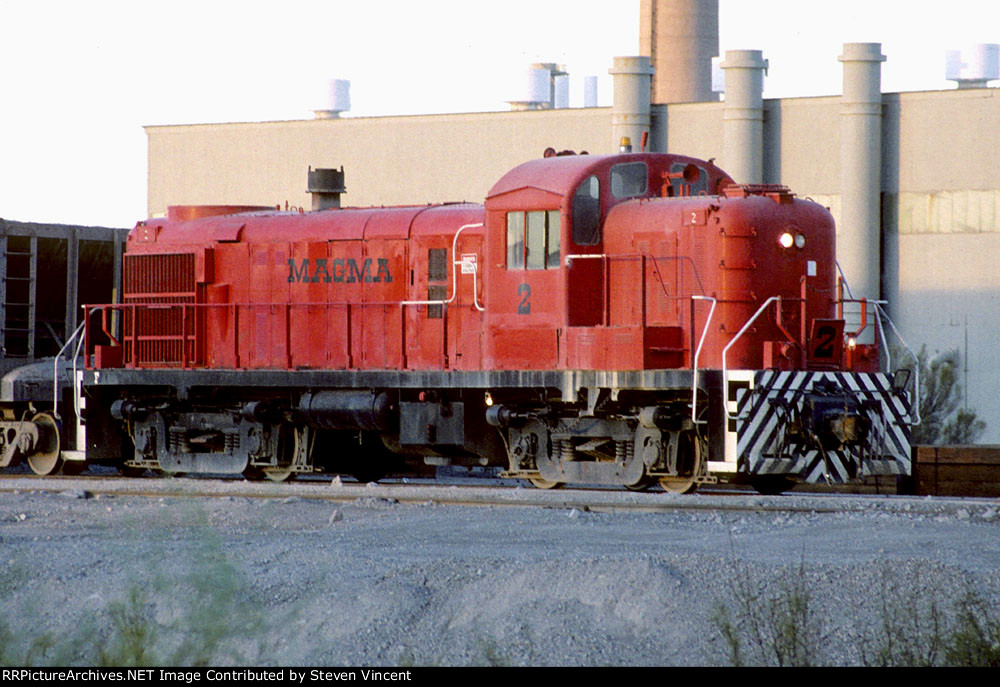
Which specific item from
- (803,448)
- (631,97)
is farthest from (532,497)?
(631,97)

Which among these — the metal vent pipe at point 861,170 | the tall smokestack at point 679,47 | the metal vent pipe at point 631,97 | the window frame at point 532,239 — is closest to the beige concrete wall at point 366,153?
the metal vent pipe at point 631,97

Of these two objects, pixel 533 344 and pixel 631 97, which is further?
pixel 631 97

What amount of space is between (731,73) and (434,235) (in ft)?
57.7

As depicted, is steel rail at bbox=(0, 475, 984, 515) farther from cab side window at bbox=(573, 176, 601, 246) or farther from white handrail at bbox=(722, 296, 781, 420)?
cab side window at bbox=(573, 176, 601, 246)

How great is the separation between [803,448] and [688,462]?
1.23 meters

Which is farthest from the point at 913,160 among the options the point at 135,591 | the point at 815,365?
the point at 135,591

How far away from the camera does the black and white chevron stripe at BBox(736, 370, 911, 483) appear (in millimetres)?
12555

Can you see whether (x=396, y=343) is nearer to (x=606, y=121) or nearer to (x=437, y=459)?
(x=437, y=459)

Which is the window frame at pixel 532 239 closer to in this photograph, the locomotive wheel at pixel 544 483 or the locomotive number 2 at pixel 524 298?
the locomotive number 2 at pixel 524 298

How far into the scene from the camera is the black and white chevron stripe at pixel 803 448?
12555 mm

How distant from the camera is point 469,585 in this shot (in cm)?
800

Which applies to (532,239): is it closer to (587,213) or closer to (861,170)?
(587,213)

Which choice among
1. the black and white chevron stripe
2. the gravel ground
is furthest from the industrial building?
the gravel ground

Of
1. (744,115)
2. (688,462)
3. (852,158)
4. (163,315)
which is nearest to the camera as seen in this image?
(688,462)
